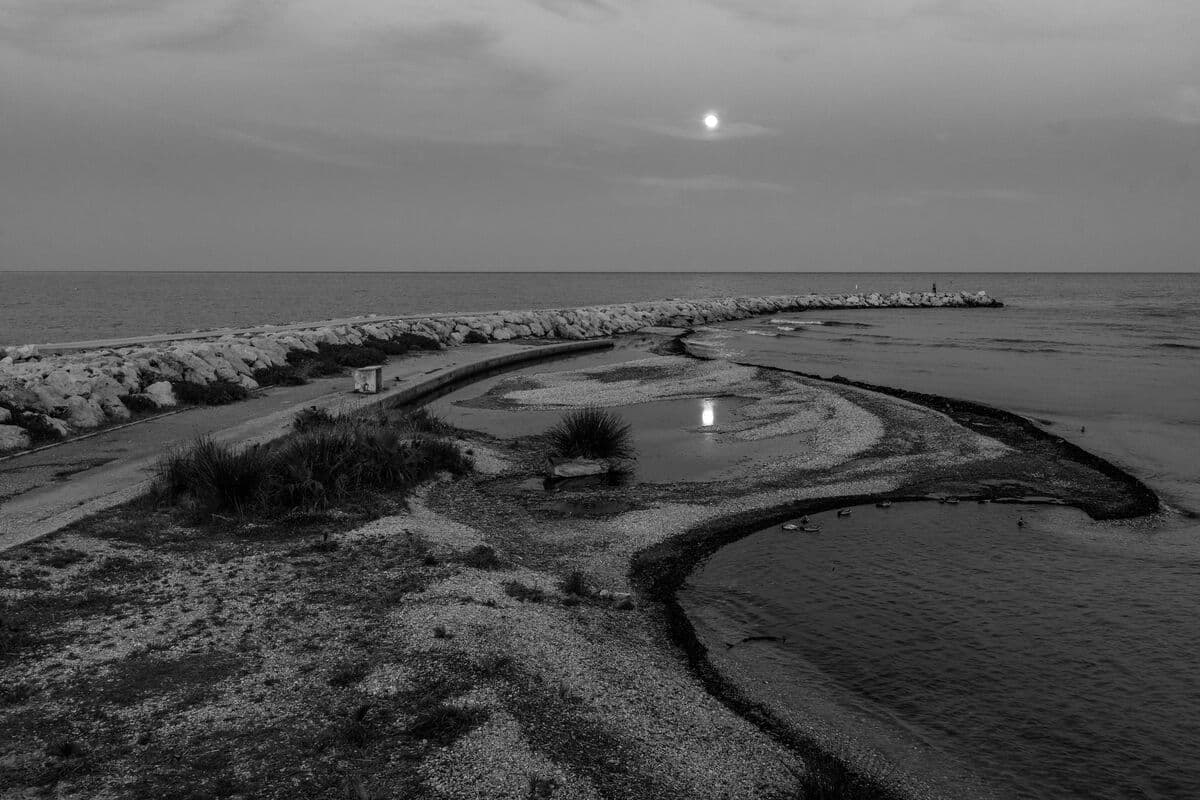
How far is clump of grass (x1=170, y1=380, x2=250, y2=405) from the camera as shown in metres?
18.2

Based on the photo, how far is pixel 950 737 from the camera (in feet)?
21.0

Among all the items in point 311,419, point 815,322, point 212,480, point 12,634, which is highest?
point 815,322

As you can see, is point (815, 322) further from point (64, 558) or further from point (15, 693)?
point (15, 693)

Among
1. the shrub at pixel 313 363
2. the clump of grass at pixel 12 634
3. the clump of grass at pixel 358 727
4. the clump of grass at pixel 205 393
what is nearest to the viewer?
the clump of grass at pixel 358 727

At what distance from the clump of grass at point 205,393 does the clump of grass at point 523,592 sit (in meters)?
12.6

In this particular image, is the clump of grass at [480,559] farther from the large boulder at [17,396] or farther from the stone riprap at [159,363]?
the large boulder at [17,396]

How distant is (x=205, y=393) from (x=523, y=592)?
13.1 meters

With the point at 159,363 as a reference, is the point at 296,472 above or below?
below

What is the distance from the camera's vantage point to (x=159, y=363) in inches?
781

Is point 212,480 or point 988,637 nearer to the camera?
point 988,637

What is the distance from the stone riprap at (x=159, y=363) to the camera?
14859 millimetres

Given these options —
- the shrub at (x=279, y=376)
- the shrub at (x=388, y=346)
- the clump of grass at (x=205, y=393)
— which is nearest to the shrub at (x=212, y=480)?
the clump of grass at (x=205, y=393)

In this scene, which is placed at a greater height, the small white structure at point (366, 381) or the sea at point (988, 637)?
the small white structure at point (366, 381)

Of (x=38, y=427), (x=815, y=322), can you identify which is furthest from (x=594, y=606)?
(x=815, y=322)
